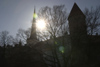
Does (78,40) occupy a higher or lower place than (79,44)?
higher

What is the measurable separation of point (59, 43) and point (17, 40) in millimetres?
9532

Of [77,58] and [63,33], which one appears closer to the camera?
[63,33]

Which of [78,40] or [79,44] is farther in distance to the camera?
[79,44]

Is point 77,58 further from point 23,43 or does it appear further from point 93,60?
point 23,43

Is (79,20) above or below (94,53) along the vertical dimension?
above

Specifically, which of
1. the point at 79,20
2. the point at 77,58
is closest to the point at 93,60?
the point at 77,58

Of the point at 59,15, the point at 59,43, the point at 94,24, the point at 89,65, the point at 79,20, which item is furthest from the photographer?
the point at 89,65

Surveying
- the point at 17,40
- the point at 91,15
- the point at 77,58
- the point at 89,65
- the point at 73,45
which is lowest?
the point at 89,65

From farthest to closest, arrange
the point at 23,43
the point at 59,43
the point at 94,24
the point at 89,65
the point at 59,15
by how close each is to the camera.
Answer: the point at 23,43 → the point at 89,65 → the point at 59,43 → the point at 59,15 → the point at 94,24

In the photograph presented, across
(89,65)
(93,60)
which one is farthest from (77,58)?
(93,60)

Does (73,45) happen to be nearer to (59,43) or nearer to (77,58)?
(59,43)

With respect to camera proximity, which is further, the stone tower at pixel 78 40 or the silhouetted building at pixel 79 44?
the silhouetted building at pixel 79 44

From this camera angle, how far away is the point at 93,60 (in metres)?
18.7

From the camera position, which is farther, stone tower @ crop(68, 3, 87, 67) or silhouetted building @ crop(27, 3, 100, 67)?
silhouetted building @ crop(27, 3, 100, 67)
